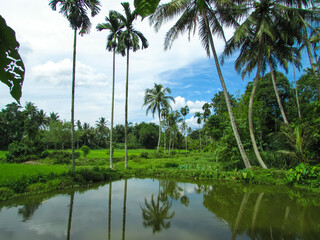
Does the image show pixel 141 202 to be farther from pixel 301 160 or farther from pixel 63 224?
pixel 301 160

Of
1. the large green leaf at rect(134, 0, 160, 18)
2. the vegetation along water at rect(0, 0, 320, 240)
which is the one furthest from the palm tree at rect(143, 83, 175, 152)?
the large green leaf at rect(134, 0, 160, 18)

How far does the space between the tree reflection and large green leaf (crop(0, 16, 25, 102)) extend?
4866mm

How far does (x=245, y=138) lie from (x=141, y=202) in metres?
8.83

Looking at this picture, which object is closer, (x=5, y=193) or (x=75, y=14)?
(x=5, y=193)

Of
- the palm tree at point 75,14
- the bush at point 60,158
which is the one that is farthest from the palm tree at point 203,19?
the bush at point 60,158

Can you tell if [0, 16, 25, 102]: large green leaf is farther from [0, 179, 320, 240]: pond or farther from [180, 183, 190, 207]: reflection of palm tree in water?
[180, 183, 190, 207]: reflection of palm tree in water

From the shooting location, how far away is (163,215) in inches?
221

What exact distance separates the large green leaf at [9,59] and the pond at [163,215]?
14.9ft

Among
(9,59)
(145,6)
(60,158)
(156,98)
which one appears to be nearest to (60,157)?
(60,158)

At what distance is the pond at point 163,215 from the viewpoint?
4.39m

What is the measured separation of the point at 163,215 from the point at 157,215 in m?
0.17

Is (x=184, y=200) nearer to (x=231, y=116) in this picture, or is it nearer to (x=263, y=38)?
(x=231, y=116)

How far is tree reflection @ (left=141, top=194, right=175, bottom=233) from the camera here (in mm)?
4921

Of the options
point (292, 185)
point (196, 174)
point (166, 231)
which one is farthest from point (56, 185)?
point (292, 185)
